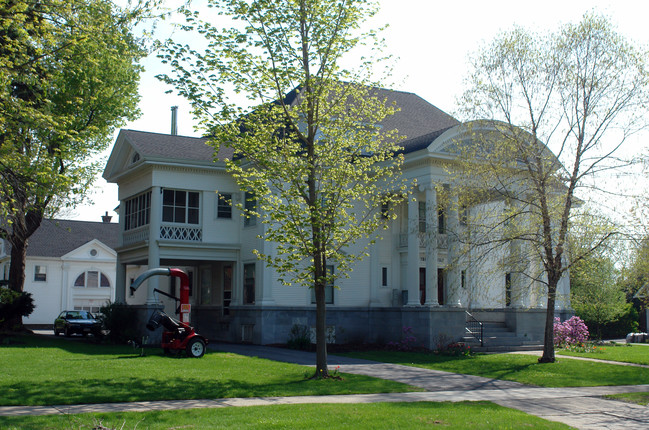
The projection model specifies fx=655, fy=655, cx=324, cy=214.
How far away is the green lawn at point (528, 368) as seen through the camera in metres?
16.8

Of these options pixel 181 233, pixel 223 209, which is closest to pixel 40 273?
pixel 181 233

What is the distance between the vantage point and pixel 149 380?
14.2m

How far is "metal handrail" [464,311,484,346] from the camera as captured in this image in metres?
24.4

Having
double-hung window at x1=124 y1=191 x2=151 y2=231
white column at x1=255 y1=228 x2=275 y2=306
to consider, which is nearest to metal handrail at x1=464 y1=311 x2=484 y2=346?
white column at x1=255 y1=228 x2=275 y2=306

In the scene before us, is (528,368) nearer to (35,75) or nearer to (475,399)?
(475,399)

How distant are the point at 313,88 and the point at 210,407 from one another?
787cm

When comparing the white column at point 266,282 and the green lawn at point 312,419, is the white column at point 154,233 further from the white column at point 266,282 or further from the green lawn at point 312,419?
the green lawn at point 312,419

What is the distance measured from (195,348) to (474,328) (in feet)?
37.2

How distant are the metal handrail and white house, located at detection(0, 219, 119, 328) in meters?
33.3

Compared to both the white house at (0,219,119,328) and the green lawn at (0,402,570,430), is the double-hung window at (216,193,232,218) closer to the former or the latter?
the green lawn at (0,402,570,430)

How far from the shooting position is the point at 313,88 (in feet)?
51.1

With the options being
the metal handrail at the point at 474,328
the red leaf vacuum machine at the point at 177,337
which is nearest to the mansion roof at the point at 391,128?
the red leaf vacuum machine at the point at 177,337

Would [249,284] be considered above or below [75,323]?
above

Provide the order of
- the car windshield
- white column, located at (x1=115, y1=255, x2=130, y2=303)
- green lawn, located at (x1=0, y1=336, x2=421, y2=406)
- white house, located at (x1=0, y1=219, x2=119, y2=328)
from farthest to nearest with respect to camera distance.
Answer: white house, located at (x1=0, y1=219, x2=119, y2=328) → the car windshield → white column, located at (x1=115, y1=255, x2=130, y2=303) → green lawn, located at (x1=0, y1=336, x2=421, y2=406)
